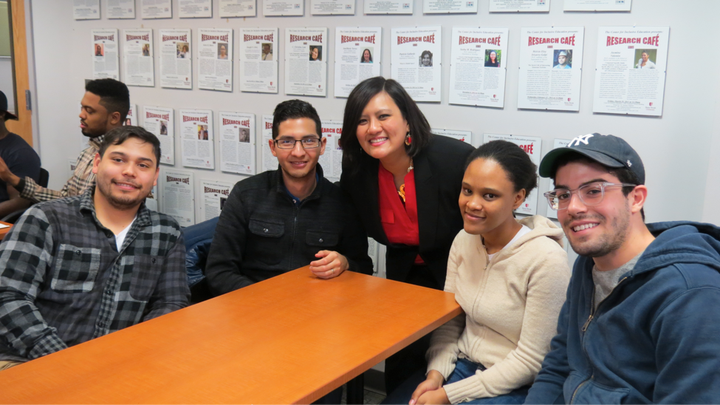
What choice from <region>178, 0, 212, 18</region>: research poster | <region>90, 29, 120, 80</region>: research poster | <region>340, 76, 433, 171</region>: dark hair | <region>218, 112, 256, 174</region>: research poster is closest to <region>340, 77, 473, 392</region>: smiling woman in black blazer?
<region>340, 76, 433, 171</region>: dark hair

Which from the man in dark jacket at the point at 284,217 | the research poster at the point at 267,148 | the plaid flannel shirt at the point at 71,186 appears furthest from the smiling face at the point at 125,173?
the plaid flannel shirt at the point at 71,186

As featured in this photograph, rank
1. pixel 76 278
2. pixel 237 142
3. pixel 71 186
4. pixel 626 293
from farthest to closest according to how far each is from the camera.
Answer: pixel 237 142 < pixel 71 186 < pixel 76 278 < pixel 626 293

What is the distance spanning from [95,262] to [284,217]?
769 mm

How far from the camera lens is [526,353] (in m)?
1.81

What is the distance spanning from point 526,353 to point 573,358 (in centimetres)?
24

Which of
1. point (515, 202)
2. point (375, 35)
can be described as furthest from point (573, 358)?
point (375, 35)

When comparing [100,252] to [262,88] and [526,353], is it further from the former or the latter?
[262,88]

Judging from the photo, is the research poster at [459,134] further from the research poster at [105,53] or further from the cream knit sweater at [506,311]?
the research poster at [105,53]

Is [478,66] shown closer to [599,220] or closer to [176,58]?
[599,220]

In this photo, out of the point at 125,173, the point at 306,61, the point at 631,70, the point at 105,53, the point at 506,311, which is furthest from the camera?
the point at 105,53

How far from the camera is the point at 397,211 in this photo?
2.41 meters

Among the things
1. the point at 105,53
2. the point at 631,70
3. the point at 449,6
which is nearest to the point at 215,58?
the point at 105,53

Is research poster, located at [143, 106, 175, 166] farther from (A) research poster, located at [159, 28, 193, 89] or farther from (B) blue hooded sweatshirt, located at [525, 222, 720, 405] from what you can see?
(B) blue hooded sweatshirt, located at [525, 222, 720, 405]

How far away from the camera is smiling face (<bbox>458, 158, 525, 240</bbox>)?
188 centimetres
